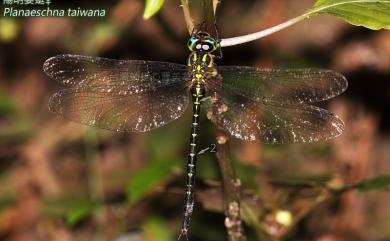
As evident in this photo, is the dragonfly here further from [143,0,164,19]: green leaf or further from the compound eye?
[143,0,164,19]: green leaf

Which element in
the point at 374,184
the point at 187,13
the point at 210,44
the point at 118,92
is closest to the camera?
the point at 187,13

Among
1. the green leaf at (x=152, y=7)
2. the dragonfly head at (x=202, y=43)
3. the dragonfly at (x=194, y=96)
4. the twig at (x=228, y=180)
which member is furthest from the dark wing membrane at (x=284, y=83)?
the green leaf at (x=152, y=7)

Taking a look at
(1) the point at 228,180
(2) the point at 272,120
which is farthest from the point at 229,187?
(2) the point at 272,120

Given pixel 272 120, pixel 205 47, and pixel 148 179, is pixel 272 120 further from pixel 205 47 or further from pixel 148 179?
pixel 148 179

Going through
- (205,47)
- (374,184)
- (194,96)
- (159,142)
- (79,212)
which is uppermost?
(205,47)

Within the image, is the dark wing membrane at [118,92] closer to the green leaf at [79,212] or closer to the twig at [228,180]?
the green leaf at [79,212]

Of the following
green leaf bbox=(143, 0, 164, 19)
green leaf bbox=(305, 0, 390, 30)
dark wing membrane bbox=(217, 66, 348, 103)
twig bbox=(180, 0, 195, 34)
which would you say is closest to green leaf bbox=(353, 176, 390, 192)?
dark wing membrane bbox=(217, 66, 348, 103)

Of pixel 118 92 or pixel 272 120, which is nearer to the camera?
pixel 272 120
